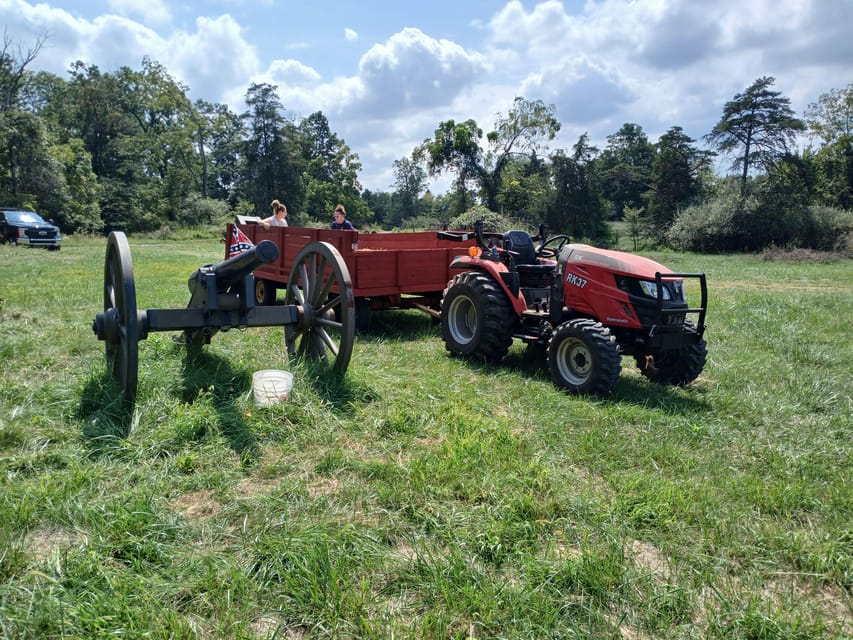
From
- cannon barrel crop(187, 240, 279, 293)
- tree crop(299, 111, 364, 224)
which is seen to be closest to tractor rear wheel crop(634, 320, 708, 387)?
cannon barrel crop(187, 240, 279, 293)

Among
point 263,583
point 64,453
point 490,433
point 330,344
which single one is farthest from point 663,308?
point 64,453

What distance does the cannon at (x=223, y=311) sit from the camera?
415 cm

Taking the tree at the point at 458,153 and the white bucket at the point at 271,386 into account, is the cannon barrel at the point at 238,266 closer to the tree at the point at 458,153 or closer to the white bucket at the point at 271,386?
the white bucket at the point at 271,386

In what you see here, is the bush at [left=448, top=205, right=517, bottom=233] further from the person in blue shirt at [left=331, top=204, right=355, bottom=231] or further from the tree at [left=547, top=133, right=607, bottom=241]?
the person in blue shirt at [left=331, top=204, right=355, bottom=231]

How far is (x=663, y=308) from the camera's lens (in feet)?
17.4

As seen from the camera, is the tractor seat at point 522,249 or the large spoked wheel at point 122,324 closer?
the large spoked wheel at point 122,324

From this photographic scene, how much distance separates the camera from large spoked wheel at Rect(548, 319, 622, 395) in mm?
5133

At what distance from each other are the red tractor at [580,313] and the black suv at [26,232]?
2264 centimetres

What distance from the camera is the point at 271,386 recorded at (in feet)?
15.3

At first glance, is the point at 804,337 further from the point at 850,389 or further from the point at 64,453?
the point at 64,453

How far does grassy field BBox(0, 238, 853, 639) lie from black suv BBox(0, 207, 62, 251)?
2084 cm

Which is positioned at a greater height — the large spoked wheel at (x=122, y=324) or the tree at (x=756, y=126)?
the tree at (x=756, y=126)

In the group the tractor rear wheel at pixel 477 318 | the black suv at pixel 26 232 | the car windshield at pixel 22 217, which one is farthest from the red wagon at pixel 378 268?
the car windshield at pixel 22 217

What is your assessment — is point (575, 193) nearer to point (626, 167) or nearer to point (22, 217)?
point (626, 167)
